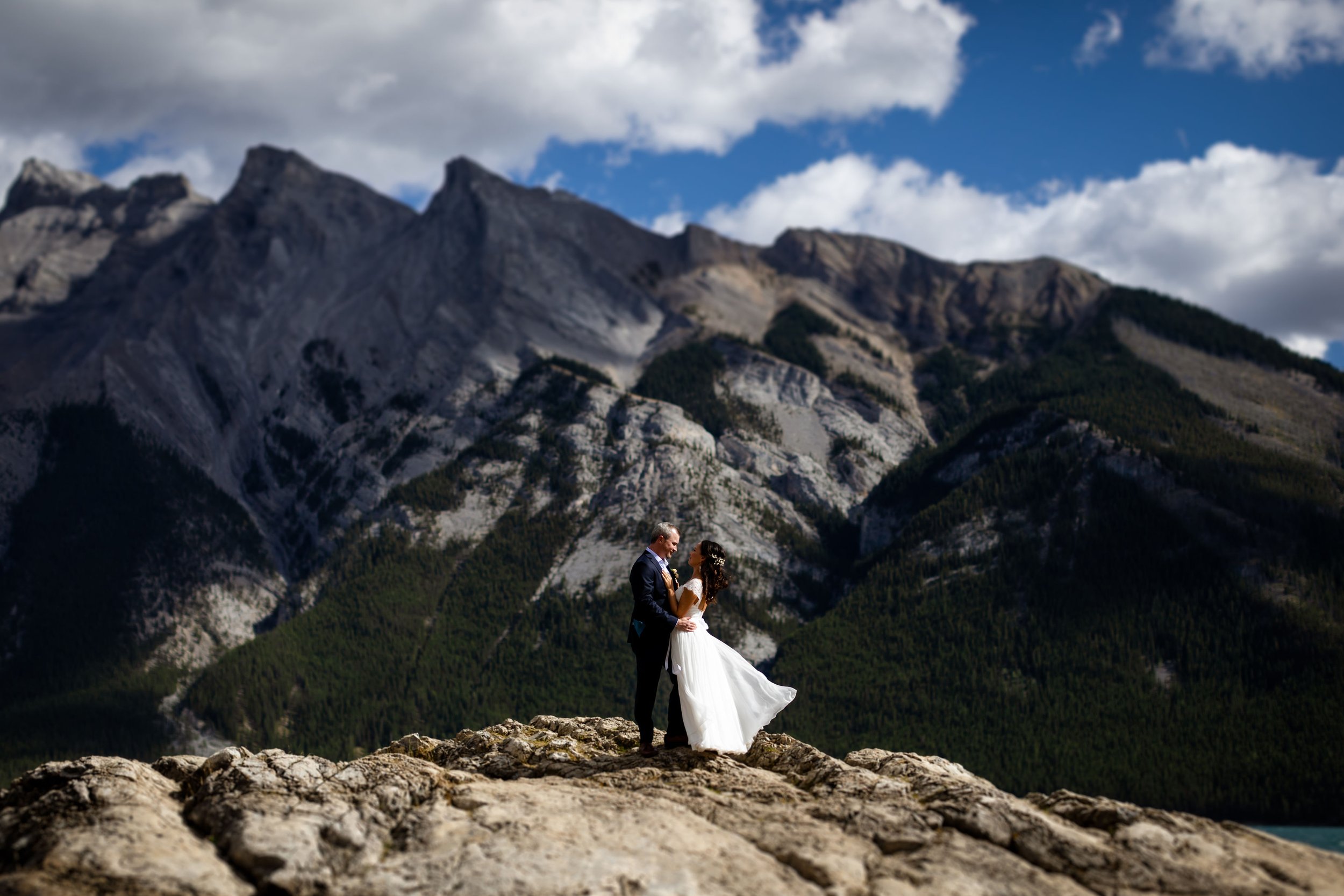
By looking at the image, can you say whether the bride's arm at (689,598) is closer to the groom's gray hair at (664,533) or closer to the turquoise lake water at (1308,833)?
the groom's gray hair at (664,533)

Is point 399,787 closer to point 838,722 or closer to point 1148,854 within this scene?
point 1148,854

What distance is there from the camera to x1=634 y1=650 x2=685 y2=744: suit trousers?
2488 centimetres

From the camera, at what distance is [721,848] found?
18672mm

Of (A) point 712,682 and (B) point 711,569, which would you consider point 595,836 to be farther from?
(B) point 711,569

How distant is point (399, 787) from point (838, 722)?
495ft

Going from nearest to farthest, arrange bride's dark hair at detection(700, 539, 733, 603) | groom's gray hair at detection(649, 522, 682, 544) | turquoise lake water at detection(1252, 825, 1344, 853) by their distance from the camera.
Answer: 1. groom's gray hair at detection(649, 522, 682, 544)
2. bride's dark hair at detection(700, 539, 733, 603)
3. turquoise lake water at detection(1252, 825, 1344, 853)

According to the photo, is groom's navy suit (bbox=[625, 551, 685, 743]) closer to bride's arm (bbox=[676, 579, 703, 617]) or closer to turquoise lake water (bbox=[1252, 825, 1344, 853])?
bride's arm (bbox=[676, 579, 703, 617])

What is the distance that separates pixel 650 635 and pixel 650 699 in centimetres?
140

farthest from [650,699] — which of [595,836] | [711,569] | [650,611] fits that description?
[595,836]

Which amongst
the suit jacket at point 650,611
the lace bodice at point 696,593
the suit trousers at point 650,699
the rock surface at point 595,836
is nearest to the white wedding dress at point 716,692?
the lace bodice at point 696,593

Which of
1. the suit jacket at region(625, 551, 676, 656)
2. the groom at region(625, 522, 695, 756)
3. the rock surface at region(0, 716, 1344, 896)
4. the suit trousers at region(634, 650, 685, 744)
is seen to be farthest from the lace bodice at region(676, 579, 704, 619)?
the rock surface at region(0, 716, 1344, 896)

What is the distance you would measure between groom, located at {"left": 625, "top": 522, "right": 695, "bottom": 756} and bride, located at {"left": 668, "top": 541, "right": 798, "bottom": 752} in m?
0.26

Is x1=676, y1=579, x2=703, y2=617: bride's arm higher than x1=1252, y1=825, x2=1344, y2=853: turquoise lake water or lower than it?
higher

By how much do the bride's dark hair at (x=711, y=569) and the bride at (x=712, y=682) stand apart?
0.01 meters
